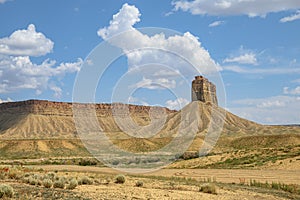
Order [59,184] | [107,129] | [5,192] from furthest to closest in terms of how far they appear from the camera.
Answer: [107,129] → [59,184] → [5,192]

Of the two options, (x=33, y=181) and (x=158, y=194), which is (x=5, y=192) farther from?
(x=158, y=194)

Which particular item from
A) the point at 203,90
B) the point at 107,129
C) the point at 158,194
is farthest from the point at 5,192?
the point at 107,129

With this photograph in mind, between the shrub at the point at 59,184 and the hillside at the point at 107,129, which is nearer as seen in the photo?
the shrub at the point at 59,184

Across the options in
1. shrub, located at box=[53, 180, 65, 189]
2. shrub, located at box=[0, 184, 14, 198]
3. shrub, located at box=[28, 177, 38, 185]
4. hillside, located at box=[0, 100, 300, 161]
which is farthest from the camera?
hillside, located at box=[0, 100, 300, 161]

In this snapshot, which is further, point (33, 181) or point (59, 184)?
point (33, 181)

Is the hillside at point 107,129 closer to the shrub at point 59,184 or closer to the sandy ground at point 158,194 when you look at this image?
the shrub at point 59,184

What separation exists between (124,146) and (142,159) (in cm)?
3817

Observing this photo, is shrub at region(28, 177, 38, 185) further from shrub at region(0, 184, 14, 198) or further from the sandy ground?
shrub at region(0, 184, 14, 198)

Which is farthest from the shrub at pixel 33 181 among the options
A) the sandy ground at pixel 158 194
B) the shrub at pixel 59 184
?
the sandy ground at pixel 158 194

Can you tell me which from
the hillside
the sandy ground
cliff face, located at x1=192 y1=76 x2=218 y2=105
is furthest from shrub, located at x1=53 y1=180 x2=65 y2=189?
cliff face, located at x1=192 y1=76 x2=218 y2=105

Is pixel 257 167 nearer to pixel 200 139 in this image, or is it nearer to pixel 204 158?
pixel 204 158

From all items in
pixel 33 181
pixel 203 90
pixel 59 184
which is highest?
pixel 203 90

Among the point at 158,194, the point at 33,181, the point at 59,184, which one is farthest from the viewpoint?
the point at 33,181

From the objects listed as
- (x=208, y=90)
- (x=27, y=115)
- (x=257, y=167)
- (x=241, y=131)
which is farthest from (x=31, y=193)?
(x=27, y=115)
